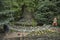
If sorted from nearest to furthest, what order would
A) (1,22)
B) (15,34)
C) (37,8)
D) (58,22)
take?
(1,22) → (15,34) → (58,22) → (37,8)

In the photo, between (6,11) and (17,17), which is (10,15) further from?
(17,17)

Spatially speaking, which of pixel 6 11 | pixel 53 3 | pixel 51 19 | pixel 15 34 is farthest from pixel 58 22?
pixel 6 11

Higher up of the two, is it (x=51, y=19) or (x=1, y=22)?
(x=1, y=22)

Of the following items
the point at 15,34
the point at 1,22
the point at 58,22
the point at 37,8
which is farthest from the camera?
the point at 37,8

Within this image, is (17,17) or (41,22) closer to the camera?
(41,22)

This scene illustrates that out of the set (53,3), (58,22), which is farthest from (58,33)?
(53,3)

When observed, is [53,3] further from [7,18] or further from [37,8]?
[7,18]

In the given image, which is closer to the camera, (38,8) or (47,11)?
(47,11)

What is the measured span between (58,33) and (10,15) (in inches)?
101

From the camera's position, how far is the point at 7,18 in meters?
9.89

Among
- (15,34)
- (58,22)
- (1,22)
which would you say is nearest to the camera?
(1,22)

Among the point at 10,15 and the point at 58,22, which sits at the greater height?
the point at 10,15

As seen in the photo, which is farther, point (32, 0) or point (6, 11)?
point (32, 0)

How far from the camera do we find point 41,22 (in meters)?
12.6
